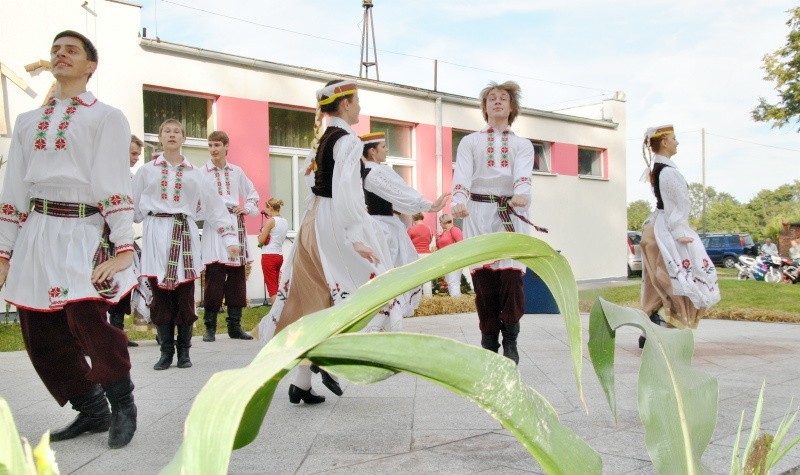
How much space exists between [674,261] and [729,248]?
3174cm

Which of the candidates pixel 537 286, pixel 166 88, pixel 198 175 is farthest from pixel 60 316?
pixel 166 88

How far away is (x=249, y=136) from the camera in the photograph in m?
12.8

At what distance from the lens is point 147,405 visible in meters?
4.16

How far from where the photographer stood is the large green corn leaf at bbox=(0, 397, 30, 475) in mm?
240

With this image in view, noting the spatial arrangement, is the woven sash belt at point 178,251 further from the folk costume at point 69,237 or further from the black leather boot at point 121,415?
the black leather boot at point 121,415

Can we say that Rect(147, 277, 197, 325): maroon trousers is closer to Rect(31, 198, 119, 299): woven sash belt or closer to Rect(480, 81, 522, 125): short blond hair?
Rect(31, 198, 119, 299): woven sash belt

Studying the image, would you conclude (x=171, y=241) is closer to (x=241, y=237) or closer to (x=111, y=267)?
(x=241, y=237)

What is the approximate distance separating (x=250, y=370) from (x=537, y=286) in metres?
10.0

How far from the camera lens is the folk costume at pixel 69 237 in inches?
126

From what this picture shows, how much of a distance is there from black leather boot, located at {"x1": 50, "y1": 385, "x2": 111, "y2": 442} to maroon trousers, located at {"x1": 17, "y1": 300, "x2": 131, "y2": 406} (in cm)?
4

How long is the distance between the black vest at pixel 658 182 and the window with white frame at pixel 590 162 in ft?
46.6

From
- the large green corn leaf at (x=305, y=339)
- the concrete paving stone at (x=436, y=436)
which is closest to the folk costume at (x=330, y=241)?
the concrete paving stone at (x=436, y=436)

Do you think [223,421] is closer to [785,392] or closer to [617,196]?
[785,392]

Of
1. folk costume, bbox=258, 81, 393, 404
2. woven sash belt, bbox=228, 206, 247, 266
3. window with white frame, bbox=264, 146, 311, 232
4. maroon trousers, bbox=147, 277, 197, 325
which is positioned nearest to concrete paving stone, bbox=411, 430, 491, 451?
folk costume, bbox=258, 81, 393, 404
